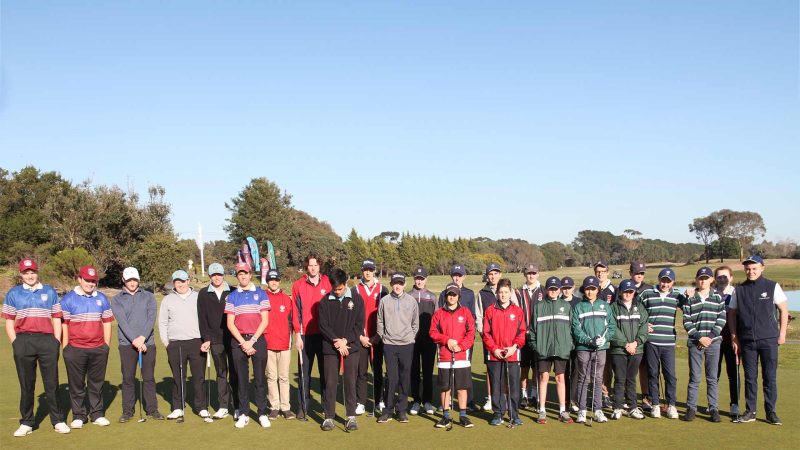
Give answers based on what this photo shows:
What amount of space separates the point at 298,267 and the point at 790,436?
76.1 m

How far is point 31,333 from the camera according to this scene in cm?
803

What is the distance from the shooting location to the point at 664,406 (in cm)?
866

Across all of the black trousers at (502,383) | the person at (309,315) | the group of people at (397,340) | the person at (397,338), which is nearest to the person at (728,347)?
the group of people at (397,340)

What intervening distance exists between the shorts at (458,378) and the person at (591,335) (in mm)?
1443

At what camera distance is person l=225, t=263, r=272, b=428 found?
27.2 ft

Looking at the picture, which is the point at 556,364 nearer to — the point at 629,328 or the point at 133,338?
the point at 629,328

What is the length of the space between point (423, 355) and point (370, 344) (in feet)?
2.59

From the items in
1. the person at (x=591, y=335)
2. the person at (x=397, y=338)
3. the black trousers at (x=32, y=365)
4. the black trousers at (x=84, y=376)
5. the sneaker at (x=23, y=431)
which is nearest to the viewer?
the sneaker at (x=23, y=431)

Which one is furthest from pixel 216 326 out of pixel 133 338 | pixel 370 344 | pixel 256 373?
pixel 370 344

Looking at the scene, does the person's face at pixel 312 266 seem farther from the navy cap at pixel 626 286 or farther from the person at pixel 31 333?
the navy cap at pixel 626 286

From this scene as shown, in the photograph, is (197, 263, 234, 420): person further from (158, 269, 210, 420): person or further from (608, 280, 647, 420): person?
(608, 280, 647, 420): person

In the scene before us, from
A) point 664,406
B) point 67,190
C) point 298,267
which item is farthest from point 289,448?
point 298,267

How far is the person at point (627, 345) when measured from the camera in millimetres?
8336

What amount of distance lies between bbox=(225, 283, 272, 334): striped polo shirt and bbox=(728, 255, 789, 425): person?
6.21 meters
